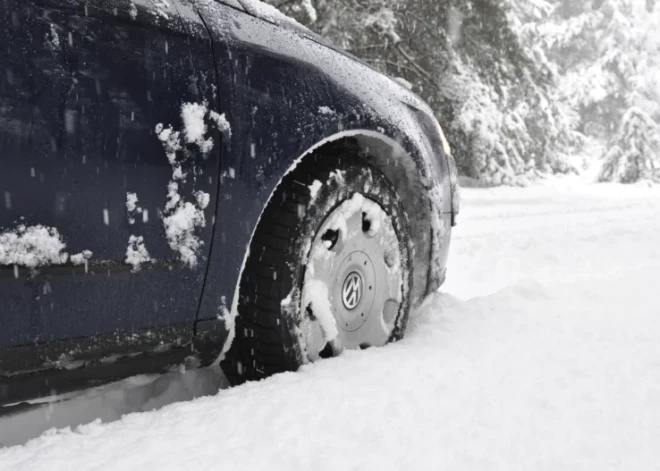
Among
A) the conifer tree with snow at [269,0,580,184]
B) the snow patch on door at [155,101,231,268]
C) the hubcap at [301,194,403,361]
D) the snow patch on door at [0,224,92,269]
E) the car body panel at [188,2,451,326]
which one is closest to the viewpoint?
the snow patch on door at [0,224,92,269]

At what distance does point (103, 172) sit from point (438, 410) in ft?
3.41

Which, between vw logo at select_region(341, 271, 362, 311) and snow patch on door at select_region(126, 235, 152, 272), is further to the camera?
vw logo at select_region(341, 271, 362, 311)


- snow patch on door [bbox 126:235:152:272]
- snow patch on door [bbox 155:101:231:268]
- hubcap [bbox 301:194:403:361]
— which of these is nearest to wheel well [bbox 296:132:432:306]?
hubcap [bbox 301:194:403:361]

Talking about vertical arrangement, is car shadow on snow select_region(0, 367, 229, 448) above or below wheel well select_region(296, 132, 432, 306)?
below

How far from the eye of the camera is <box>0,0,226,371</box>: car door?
4.12 ft

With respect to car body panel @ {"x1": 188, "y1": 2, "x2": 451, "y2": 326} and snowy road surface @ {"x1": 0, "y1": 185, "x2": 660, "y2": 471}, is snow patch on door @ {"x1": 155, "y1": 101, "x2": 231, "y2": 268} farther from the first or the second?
snowy road surface @ {"x1": 0, "y1": 185, "x2": 660, "y2": 471}

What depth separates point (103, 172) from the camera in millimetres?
1385

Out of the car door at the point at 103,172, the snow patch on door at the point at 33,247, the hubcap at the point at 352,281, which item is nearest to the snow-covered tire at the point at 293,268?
the hubcap at the point at 352,281

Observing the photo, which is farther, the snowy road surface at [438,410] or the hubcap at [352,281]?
the hubcap at [352,281]

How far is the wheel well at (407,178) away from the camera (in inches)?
88.4

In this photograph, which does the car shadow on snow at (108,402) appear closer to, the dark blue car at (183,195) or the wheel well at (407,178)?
the dark blue car at (183,195)

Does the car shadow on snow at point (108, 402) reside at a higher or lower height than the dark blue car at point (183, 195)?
lower

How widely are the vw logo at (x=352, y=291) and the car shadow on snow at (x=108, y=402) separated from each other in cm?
49

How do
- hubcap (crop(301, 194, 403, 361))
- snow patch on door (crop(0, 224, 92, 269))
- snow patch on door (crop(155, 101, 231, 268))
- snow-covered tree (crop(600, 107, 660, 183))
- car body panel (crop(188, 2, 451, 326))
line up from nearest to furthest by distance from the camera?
1. snow patch on door (crop(0, 224, 92, 269))
2. snow patch on door (crop(155, 101, 231, 268))
3. car body panel (crop(188, 2, 451, 326))
4. hubcap (crop(301, 194, 403, 361))
5. snow-covered tree (crop(600, 107, 660, 183))
